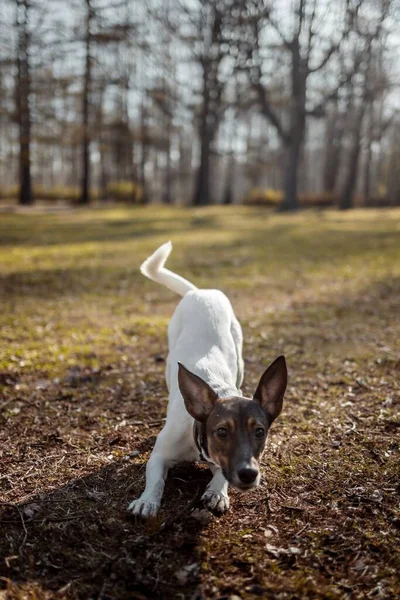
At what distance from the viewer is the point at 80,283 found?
11.3 meters

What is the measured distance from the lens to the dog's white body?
3.73 m

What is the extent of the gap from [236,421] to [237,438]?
4.1 inches

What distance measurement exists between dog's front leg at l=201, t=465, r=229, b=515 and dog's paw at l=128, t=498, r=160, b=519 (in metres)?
0.35

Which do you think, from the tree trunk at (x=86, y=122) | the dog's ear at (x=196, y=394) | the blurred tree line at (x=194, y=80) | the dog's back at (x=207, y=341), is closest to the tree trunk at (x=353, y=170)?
the blurred tree line at (x=194, y=80)

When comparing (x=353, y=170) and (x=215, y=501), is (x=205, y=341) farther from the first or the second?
(x=353, y=170)

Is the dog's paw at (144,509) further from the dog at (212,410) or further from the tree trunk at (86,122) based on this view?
the tree trunk at (86,122)

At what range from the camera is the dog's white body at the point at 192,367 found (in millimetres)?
3727

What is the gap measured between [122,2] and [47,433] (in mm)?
21099

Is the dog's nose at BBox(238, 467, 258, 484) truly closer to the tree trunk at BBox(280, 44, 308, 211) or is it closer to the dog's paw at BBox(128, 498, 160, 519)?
Answer: the dog's paw at BBox(128, 498, 160, 519)

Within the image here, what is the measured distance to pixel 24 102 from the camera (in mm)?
24297

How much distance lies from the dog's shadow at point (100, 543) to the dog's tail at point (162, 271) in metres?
2.19

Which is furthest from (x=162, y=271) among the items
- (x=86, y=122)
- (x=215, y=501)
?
(x=86, y=122)

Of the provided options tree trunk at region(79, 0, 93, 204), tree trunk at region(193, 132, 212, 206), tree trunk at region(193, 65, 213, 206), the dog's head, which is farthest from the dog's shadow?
tree trunk at region(193, 132, 212, 206)

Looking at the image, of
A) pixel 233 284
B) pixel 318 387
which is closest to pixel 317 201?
pixel 233 284
